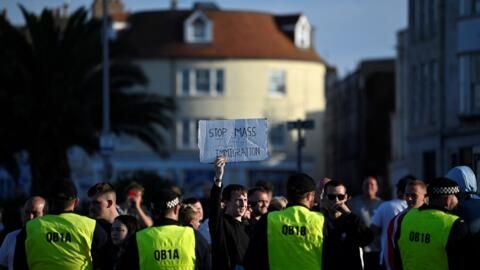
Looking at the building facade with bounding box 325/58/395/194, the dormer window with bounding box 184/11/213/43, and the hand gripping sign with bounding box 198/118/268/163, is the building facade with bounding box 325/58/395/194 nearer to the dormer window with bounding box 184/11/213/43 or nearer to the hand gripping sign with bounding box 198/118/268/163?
the dormer window with bounding box 184/11/213/43

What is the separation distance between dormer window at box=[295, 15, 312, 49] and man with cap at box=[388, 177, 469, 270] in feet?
230

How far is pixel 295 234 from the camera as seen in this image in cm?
1267

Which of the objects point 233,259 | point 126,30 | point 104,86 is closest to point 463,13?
point 104,86

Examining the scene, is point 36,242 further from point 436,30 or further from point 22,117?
point 436,30

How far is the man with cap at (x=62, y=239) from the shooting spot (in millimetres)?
12875

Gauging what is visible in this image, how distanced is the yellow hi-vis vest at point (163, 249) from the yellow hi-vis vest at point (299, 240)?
2.42 ft

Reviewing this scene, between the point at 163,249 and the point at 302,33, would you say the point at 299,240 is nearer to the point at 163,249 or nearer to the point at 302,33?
the point at 163,249

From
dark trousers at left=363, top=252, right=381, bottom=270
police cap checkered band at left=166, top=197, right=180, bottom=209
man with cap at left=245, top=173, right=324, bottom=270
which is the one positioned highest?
police cap checkered band at left=166, top=197, right=180, bottom=209

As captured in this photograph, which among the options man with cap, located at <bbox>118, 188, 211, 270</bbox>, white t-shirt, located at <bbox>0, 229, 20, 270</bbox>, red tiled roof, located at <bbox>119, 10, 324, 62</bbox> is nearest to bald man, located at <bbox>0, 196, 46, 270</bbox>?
white t-shirt, located at <bbox>0, 229, 20, 270</bbox>

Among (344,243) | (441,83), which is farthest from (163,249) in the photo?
(441,83)

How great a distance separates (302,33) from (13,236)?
6992cm

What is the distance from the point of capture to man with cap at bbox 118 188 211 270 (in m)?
12.4

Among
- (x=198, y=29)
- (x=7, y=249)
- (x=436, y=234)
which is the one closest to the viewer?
(x=436, y=234)

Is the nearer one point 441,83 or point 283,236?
point 283,236
